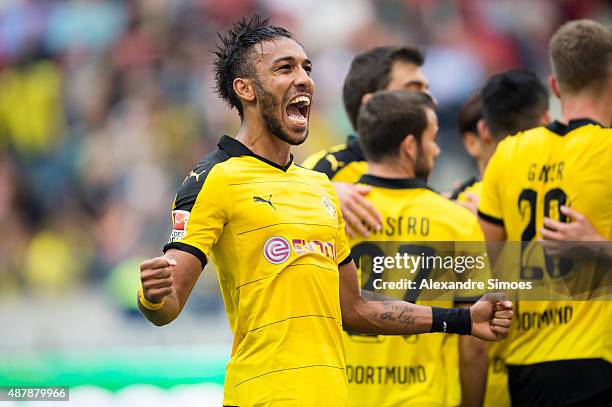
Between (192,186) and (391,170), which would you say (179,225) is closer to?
(192,186)

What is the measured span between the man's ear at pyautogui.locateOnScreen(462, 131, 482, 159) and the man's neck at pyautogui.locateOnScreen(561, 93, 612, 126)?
1404 mm

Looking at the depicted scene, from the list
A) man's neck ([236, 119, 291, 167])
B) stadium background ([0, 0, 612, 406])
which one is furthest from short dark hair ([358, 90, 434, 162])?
stadium background ([0, 0, 612, 406])

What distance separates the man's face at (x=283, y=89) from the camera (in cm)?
431

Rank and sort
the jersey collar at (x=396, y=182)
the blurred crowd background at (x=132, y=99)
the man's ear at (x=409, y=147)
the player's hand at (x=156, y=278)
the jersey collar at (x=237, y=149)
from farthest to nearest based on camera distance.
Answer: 1. the blurred crowd background at (x=132, y=99)
2. the man's ear at (x=409, y=147)
3. the jersey collar at (x=396, y=182)
4. the jersey collar at (x=237, y=149)
5. the player's hand at (x=156, y=278)

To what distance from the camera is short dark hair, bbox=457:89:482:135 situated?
6.85 m

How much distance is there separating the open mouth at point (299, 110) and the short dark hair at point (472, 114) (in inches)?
104

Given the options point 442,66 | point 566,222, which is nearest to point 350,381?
point 566,222

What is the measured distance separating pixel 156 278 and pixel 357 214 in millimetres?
1845

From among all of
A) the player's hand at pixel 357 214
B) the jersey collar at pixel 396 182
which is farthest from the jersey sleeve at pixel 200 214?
the jersey collar at pixel 396 182

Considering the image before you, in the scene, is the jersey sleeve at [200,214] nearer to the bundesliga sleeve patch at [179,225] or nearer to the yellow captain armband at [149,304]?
the bundesliga sleeve patch at [179,225]

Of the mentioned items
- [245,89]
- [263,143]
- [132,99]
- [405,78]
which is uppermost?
[132,99]

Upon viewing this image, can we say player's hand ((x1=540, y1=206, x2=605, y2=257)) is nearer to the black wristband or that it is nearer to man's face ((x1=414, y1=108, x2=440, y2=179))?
man's face ((x1=414, y1=108, x2=440, y2=179))

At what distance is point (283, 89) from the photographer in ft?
14.1

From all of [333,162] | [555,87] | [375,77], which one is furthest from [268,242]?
[375,77]
